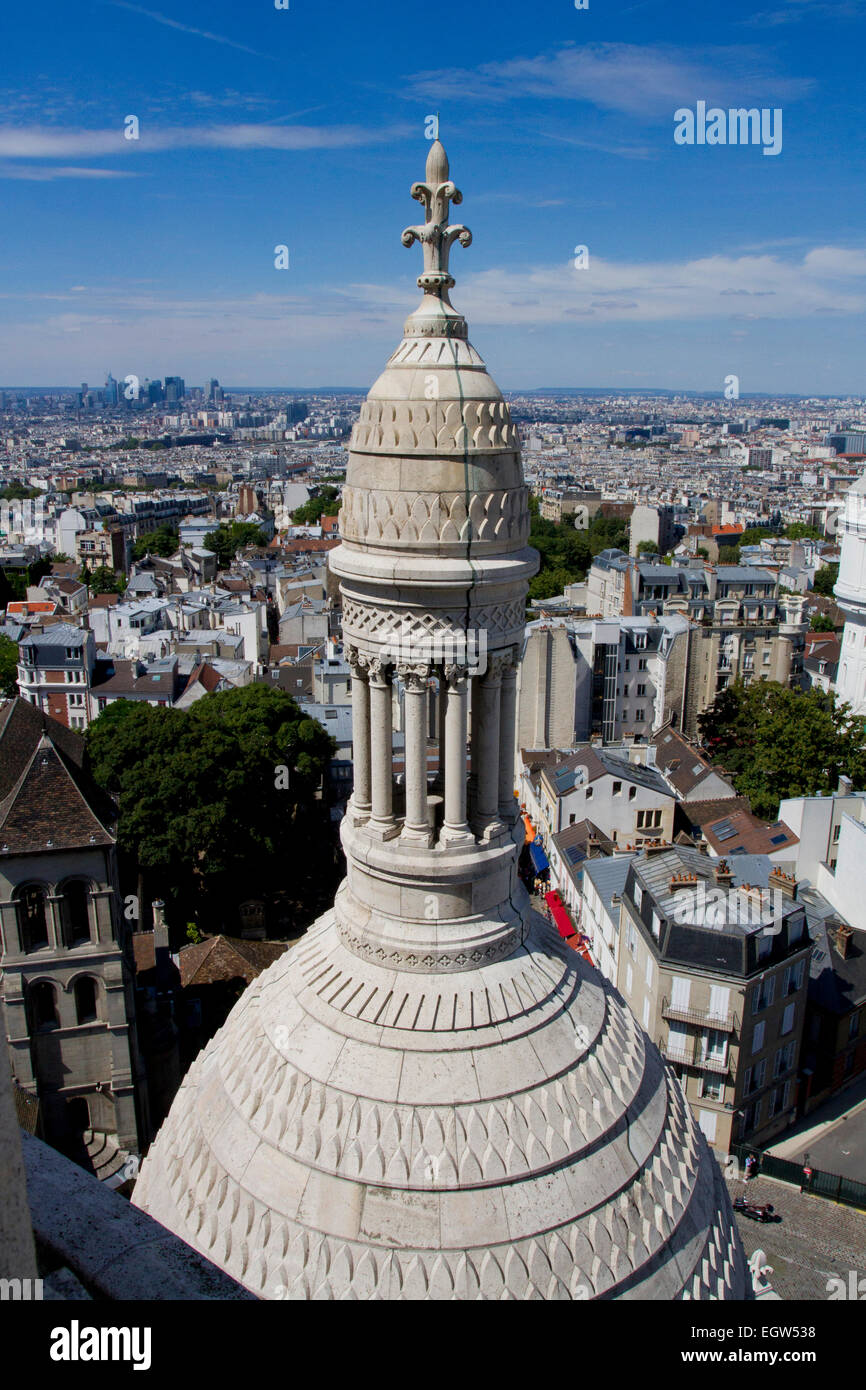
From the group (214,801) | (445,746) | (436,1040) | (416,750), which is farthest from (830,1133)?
(416,750)

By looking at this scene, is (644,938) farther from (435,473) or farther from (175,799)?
(435,473)

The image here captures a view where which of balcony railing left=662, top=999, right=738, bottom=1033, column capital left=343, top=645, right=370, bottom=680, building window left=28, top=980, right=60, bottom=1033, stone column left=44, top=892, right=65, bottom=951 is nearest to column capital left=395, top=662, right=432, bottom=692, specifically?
column capital left=343, top=645, right=370, bottom=680

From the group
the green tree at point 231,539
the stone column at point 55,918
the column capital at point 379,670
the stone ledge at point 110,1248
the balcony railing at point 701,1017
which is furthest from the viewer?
the green tree at point 231,539

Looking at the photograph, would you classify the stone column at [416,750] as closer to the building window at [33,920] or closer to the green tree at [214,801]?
the building window at [33,920]

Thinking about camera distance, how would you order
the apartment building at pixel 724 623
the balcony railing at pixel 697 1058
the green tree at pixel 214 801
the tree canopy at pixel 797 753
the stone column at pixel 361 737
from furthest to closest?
the apartment building at pixel 724 623
the tree canopy at pixel 797 753
the green tree at pixel 214 801
the balcony railing at pixel 697 1058
the stone column at pixel 361 737

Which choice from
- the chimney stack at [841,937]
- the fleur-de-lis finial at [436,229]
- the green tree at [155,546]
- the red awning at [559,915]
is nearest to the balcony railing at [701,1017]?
the chimney stack at [841,937]

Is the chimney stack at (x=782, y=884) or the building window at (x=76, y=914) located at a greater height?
the building window at (x=76, y=914)

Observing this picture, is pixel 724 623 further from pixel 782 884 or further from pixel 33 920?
pixel 33 920
